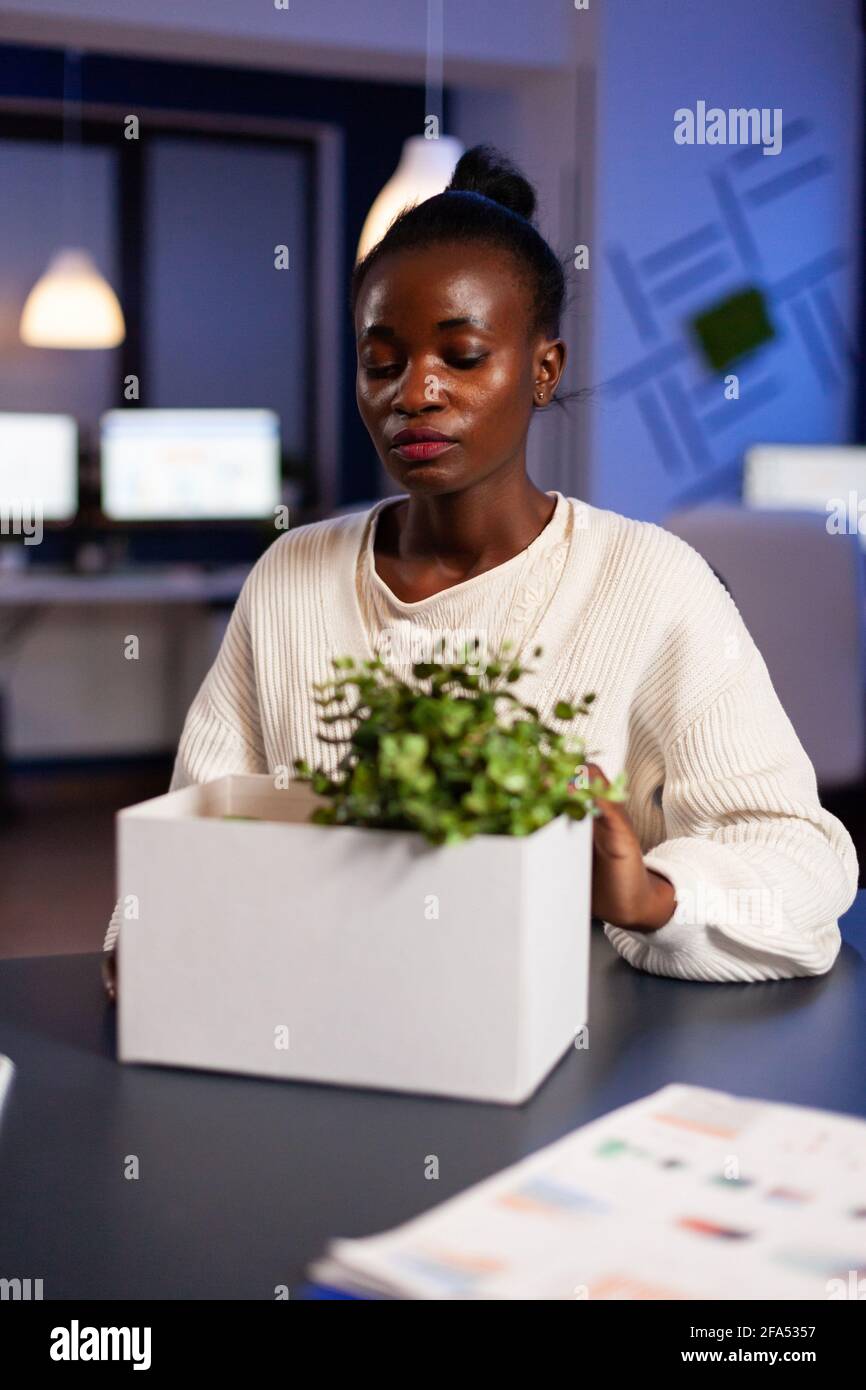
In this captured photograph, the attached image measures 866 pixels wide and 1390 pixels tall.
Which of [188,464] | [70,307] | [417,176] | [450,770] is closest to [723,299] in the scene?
[417,176]

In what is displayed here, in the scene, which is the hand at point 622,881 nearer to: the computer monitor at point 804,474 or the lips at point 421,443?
the lips at point 421,443

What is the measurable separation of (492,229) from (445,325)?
0.13m

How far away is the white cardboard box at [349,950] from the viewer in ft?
2.77

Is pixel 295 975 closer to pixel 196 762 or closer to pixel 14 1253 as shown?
pixel 14 1253

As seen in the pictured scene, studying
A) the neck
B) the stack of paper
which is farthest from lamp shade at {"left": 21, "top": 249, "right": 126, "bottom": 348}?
the stack of paper

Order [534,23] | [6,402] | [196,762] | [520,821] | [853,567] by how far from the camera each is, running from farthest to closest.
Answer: [6,402] < [534,23] < [853,567] < [196,762] < [520,821]

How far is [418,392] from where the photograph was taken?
3.88 ft

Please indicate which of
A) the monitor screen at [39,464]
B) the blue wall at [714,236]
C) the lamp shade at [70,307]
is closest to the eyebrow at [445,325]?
the blue wall at [714,236]

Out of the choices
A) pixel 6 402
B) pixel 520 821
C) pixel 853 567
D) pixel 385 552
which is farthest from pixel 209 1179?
pixel 6 402

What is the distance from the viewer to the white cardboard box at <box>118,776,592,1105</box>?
85 cm

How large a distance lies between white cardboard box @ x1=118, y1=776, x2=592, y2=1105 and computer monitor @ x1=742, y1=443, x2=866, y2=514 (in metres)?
4.39

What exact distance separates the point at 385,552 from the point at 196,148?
4995mm

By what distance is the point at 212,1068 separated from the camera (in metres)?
0.93

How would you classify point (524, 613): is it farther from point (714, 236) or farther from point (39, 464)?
point (39, 464)
